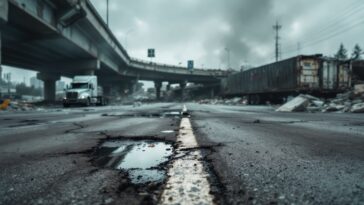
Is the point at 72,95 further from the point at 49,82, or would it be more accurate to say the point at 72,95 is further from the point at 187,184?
the point at 187,184

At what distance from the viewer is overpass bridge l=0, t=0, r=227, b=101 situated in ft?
60.8

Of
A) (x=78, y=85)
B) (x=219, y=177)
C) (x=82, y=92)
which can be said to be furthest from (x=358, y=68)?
(x=219, y=177)

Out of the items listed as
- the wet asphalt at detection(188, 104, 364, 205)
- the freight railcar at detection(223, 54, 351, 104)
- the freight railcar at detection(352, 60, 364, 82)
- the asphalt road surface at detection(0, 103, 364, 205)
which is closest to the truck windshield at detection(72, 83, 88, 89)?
the freight railcar at detection(223, 54, 351, 104)

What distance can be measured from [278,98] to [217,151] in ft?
85.1

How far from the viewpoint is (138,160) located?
2445 millimetres

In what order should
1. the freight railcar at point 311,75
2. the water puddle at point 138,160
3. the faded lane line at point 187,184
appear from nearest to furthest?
the faded lane line at point 187,184, the water puddle at point 138,160, the freight railcar at point 311,75

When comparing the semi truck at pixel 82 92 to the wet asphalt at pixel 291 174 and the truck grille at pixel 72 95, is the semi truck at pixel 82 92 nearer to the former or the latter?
the truck grille at pixel 72 95

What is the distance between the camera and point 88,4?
78.4 feet

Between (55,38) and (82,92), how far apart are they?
5.72 meters

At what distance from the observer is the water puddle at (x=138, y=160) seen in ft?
6.11

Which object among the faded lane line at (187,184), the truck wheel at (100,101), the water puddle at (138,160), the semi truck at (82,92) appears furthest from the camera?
the truck wheel at (100,101)

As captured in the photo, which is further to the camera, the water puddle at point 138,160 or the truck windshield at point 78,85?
the truck windshield at point 78,85

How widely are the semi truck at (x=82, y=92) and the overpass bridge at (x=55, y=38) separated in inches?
133

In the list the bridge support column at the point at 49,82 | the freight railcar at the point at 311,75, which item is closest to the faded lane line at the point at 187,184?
the freight railcar at the point at 311,75
